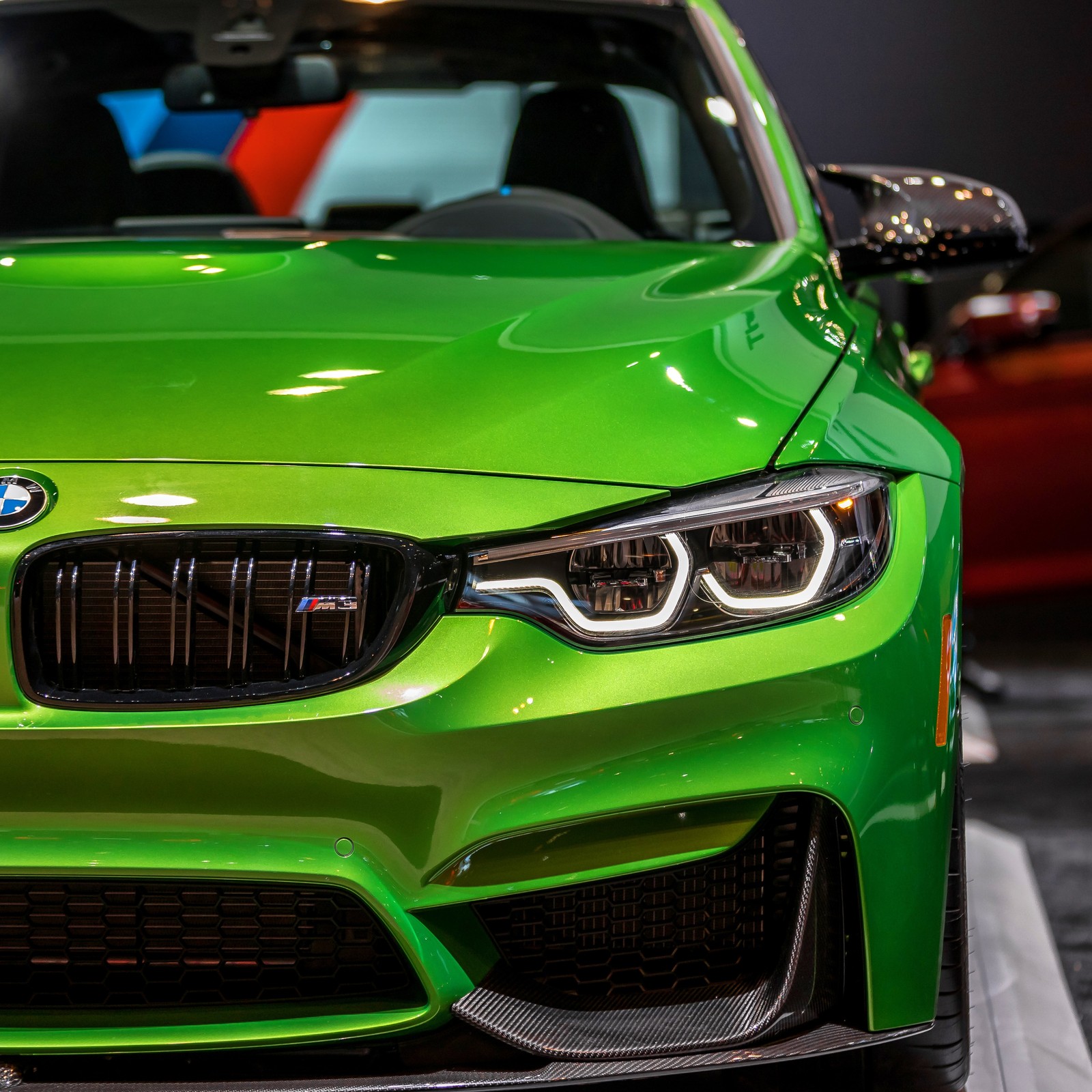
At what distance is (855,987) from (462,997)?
33 centimetres

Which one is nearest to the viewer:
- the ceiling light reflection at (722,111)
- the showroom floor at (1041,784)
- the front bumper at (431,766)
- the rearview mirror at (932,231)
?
the front bumper at (431,766)

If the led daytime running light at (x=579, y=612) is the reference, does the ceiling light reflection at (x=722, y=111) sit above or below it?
above

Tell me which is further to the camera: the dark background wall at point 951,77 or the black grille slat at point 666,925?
the dark background wall at point 951,77

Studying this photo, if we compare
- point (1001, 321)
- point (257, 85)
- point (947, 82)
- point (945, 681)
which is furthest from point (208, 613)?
point (947, 82)

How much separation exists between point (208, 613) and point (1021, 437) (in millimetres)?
3982

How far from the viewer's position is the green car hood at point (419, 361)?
4.15ft

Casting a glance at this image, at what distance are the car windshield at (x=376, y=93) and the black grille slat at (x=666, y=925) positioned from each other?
1.16 meters

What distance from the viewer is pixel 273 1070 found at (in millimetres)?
1235

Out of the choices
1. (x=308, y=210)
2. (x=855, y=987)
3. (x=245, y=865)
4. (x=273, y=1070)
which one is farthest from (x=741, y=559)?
(x=308, y=210)

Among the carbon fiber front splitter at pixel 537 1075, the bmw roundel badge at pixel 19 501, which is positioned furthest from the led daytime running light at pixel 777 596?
the bmw roundel badge at pixel 19 501

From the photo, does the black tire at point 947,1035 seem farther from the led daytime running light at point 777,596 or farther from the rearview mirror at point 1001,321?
the rearview mirror at point 1001,321

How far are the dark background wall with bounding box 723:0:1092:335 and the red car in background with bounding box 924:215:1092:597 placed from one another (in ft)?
6.91

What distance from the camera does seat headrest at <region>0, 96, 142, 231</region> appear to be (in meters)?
2.60

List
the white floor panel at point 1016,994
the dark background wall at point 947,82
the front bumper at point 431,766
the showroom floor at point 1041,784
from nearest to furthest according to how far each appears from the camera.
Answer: the front bumper at point 431,766 → the showroom floor at point 1041,784 → the white floor panel at point 1016,994 → the dark background wall at point 947,82
